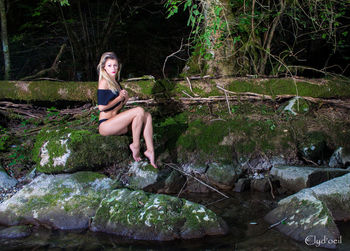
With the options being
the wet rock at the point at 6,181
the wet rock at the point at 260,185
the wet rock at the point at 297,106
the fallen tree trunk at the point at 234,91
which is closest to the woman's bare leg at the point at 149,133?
the fallen tree trunk at the point at 234,91

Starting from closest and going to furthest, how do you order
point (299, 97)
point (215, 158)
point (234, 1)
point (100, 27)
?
point (215, 158)
point (299, 97)
point (234, 1)
point (100, 27)

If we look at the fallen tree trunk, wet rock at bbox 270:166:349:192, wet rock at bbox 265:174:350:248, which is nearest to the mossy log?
the fallen tree trunk

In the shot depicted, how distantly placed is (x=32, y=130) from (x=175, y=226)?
3.77 meters

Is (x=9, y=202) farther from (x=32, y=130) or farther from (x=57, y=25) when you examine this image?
(x=57, y=25)

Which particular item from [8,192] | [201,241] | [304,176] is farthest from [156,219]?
[8,192]

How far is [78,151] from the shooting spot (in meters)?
4.72

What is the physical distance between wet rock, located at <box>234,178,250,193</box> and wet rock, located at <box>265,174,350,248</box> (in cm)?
94

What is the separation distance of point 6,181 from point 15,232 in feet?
4.87

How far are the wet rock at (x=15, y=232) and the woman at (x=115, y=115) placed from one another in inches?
65.0

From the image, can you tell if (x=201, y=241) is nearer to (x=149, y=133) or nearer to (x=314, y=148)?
(x=149, y=133)

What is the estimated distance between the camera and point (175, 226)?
3381mm

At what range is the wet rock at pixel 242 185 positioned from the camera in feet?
15.4

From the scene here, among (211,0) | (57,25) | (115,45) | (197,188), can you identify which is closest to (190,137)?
(197,188)

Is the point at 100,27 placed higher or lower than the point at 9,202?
higher
